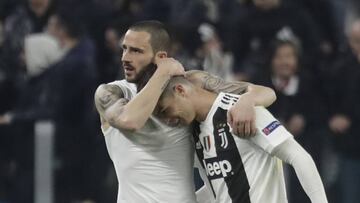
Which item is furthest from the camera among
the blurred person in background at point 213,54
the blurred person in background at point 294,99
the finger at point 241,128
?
the blurred person in background at point 213,54

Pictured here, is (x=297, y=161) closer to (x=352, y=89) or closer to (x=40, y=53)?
(x=352, y=89)

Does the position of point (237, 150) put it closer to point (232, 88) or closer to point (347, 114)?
point (232, 88)

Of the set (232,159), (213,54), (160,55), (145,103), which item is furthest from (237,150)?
(213,54)

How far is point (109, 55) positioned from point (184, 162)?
4.97m

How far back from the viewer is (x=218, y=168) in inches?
289

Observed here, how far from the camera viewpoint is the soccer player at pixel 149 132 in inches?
287

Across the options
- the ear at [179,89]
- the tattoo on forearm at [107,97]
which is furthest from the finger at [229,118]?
the tattoo on forearm at [107,97]

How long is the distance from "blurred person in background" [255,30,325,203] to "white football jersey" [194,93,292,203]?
3.86m

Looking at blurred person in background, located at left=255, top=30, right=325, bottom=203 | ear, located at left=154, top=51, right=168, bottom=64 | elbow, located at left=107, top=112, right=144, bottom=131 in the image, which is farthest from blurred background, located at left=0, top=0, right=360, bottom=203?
elbow, located at left=107, top=112, right=144, bottom=131

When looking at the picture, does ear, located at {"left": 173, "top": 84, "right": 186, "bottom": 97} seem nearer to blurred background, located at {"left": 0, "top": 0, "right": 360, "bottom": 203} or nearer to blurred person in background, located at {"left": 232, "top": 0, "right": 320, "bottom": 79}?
blurred background, located at {"left": 0, "top": 0, "right": 360, "bottom": 203}

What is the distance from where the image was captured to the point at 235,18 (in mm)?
12109

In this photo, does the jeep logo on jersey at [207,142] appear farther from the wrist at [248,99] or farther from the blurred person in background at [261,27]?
the blurred person in background at [261,27]

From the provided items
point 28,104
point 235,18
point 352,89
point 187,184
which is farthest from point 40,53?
point 187,184

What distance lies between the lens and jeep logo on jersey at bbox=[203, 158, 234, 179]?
24.0 ft
